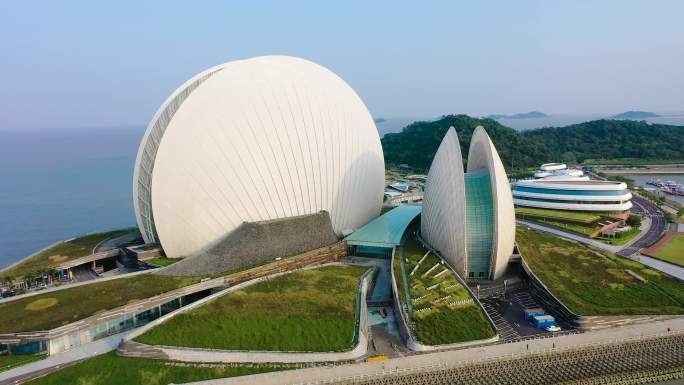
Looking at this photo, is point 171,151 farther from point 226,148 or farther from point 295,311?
point 295,311

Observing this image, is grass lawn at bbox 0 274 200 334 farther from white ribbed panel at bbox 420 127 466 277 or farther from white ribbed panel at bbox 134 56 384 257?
white ribbed panel at bbox 420 127 466 277

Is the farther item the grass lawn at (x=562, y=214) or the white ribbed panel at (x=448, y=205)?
the grass lawn at (x=562, y=214)

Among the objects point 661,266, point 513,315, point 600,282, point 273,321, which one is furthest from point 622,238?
point 273,321

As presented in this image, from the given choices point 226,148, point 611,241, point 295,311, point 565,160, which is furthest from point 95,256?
point 565,160

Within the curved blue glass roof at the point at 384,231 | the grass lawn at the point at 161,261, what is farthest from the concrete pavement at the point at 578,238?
the grass lawn at the point at 161,261

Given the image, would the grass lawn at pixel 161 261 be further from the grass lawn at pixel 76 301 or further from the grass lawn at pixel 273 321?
the grass lawn at pixel 273 321

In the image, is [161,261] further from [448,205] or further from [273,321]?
[448,205]
